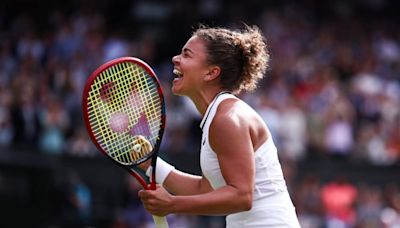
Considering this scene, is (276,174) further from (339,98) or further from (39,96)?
(339,98)

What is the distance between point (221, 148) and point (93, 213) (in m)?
7.72

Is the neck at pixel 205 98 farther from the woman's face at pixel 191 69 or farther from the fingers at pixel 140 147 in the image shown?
the fingers at pixel 140 147

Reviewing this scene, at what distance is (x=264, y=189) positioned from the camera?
4934mm

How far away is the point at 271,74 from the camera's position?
1484 centimetres

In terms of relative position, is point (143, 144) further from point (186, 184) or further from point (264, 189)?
point (264, 189)

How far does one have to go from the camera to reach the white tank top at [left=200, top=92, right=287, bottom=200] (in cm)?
492

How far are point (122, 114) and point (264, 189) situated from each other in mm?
944

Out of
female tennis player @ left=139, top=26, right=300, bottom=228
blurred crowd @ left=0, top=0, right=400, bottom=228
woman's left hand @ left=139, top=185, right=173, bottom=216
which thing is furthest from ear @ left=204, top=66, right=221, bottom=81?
blurred crowd @ left=0, top=0, right=400, bottom=228

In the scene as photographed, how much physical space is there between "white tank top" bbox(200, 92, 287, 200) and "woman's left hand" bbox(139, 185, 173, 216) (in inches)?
12.8

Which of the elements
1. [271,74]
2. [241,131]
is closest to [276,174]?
[241,131]

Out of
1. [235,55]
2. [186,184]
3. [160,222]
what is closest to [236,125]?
[235,55]

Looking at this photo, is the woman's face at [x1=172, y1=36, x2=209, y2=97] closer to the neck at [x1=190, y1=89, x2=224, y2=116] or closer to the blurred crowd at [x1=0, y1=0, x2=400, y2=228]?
the neck at [x1=190, y1=89, x2=224, y2=116]

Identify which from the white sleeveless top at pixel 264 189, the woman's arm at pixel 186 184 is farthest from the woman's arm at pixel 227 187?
the woman's arm at pixel 186 184

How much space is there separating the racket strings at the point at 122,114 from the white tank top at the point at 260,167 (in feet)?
1.18
